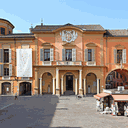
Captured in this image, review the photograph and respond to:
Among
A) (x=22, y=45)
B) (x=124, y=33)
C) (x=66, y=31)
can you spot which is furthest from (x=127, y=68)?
(x=22, y=45)

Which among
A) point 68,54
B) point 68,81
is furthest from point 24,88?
point 68,54

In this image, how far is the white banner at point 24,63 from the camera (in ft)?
98.6

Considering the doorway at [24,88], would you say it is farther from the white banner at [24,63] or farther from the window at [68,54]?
the window at [68,54]

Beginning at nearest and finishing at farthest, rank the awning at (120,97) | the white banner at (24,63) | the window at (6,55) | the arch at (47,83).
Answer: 1. the awning at (120,97)
2. the white banner at (24,63)
3. the window at (6,55)
4. the arch at (47,83)

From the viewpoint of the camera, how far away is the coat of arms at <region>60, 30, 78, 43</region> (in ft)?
98.8

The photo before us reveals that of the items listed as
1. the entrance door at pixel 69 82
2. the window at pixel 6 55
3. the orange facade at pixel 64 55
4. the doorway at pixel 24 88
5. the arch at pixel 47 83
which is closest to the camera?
the orange facade at pixel 64 55

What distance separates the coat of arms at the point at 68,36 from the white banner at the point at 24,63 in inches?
291

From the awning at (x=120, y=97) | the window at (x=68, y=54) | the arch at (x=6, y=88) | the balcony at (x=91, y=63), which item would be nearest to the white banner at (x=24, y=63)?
the arch at (x=6, y=88)

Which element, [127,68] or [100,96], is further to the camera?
[127,68]

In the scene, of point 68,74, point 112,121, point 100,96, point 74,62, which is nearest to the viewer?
point 112,121

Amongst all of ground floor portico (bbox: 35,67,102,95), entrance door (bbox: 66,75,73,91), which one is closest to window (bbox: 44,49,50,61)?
ground floor portico (bbox: 35,67,102,95)

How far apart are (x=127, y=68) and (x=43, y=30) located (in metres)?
18.7

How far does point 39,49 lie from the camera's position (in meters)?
30.2

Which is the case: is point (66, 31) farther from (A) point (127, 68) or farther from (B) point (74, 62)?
(A) point (127, 68)
